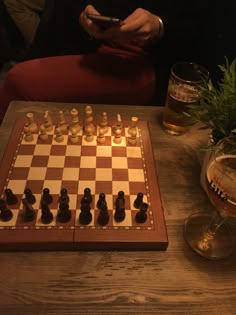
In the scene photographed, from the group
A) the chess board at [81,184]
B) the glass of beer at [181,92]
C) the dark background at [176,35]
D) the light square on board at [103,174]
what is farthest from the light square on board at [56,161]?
the dark background at [176,35]

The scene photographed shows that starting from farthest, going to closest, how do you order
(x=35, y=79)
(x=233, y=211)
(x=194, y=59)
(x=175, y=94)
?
(x=194, y=59)
(x=35, y=79)
(x=175, y=94)
(x=233, y=211)

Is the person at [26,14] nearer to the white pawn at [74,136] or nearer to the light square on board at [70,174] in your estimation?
the white pawn at [74,136]

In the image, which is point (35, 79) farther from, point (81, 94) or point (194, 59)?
point (194, 59)

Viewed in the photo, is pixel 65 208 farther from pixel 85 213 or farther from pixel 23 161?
pixel 23 161

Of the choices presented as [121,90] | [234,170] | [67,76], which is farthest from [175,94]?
[67,76]

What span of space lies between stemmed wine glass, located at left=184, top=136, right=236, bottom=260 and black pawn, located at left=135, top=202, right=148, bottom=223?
0.10 metres

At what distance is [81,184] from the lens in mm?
792

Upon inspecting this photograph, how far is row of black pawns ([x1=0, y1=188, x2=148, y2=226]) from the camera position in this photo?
69cm

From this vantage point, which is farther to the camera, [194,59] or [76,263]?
[194,59]

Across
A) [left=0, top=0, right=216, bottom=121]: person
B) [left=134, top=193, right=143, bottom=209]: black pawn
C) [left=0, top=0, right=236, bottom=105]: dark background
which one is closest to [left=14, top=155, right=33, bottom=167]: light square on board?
[left=134, top=193, right=143, bottom=209]: black pawn

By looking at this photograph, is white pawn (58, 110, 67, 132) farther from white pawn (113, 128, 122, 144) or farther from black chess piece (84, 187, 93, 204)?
black chess piece (84, 187, 93, 204)

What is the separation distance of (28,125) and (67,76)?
49 centimetres

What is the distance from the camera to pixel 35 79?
4.43 ft

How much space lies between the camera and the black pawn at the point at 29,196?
0.72m
